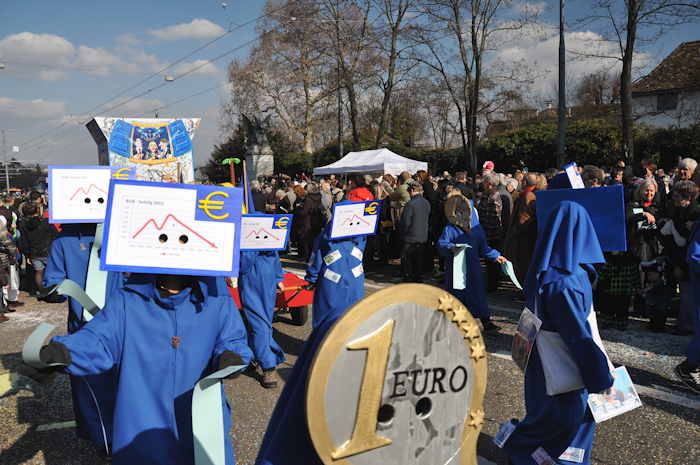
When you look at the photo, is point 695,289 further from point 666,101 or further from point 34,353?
point 666,101

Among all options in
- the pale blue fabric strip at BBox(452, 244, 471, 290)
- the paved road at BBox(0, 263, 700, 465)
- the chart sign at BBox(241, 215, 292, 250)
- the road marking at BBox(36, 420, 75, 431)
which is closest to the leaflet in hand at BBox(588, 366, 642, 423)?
the paved road at BBox(0, 263, 700, 465)

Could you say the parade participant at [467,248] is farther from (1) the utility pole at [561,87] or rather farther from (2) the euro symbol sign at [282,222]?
(1) the utility pole at [561,87]

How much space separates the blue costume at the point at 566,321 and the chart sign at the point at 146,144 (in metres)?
6.69

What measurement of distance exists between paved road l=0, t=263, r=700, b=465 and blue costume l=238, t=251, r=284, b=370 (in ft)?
1.17

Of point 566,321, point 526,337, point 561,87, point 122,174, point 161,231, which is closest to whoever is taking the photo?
point 161,231

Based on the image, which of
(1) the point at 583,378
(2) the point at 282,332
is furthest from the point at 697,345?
(2) the point at 282,332

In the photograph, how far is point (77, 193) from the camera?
4.23 meters

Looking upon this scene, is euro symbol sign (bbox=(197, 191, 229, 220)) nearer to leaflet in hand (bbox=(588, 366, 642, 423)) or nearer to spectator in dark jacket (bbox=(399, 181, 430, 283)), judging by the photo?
leaflet in hand (bbox=(588, 366, 642, 423))

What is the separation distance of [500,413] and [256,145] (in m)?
31.8

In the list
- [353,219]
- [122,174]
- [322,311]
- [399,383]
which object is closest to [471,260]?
[353,219]

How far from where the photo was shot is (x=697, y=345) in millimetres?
4715

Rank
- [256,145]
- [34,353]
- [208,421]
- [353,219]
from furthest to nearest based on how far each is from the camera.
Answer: [256,145] → [353,219] → [208,421] → [34,353]

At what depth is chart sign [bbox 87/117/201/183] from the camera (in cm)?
859

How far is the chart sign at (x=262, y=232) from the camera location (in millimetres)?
5527
